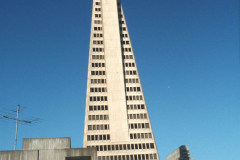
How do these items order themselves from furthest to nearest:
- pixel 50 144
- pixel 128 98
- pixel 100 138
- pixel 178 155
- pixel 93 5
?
pixel 178 155
pixel 93 5
pixel 128 98
pixel 100 138
pixel 50 144

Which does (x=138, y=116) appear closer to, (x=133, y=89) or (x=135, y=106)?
(x=135, y=106)

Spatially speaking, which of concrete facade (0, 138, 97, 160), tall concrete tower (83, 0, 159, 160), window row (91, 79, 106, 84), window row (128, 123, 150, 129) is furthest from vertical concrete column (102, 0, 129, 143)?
concrete facade (0, 138, 97, 160)

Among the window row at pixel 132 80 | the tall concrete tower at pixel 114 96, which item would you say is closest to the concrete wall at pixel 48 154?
the tall concrete tower at pixel 114 96

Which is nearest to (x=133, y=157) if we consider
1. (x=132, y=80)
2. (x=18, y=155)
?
(x=132, y=80)

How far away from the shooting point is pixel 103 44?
133 m

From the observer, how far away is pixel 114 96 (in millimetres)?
123062

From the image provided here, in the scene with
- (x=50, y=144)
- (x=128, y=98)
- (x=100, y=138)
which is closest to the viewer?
(x=50, y=144)

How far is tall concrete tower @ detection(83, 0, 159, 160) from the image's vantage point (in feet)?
378

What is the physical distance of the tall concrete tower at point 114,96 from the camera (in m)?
115

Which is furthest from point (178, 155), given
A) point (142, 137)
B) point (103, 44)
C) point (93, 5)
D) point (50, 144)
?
point (50, 144)

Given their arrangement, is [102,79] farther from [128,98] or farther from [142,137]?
[142,137]

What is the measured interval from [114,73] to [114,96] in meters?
10.3

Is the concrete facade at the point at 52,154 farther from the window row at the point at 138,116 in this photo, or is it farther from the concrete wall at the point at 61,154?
the window row at the point at 138,116

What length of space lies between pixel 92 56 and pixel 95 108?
23.6 m
